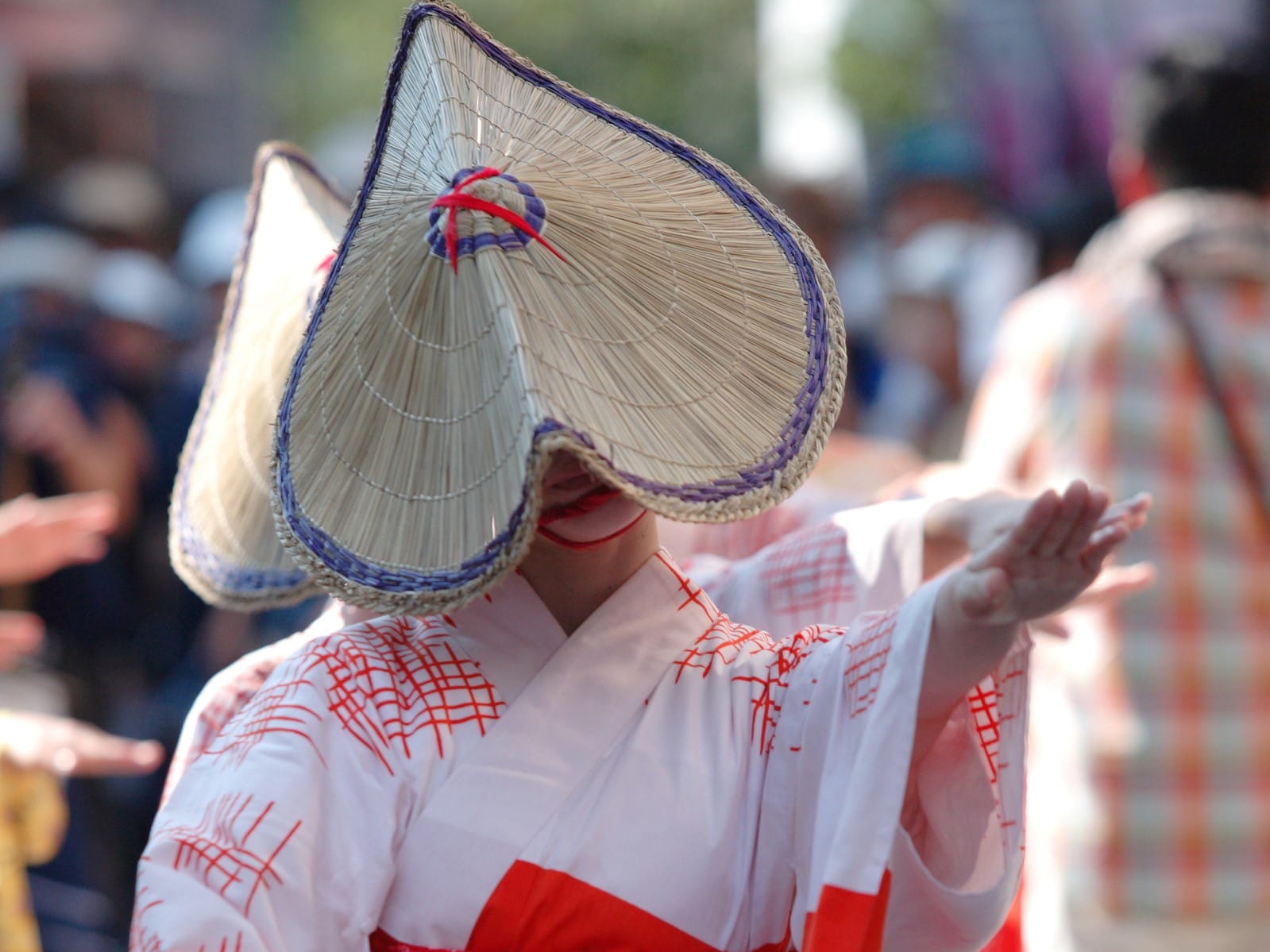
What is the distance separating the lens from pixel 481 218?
1497 mm

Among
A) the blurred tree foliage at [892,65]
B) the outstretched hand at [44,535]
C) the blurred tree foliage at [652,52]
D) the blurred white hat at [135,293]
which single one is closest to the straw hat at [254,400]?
the outstretched hand at [44,535]

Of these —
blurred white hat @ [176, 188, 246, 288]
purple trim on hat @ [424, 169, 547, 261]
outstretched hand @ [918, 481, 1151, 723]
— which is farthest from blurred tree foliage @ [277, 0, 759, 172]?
outstretched hand @ [918, 481, 1151, 723]

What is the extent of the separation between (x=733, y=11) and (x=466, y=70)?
21.0 metres

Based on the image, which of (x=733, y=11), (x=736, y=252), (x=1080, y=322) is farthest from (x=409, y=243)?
(x=733, y=11)

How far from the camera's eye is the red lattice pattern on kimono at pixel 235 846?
1425 mm

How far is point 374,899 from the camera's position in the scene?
4.91 feet

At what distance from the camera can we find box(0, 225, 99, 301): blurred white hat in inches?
215

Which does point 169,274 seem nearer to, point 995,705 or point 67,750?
point 67,750

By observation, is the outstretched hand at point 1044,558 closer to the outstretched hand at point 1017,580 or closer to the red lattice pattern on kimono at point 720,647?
the outstretched hand at point 1017,580

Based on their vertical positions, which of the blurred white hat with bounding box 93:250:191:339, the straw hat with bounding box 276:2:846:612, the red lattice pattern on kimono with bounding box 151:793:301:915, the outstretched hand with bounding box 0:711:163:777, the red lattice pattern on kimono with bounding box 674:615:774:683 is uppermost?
the blurred white hat with bounding box 93:250:191:339

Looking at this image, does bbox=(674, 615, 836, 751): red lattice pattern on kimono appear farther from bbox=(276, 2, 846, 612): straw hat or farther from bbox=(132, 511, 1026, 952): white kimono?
bbox=(276, 2, 846, 612): straw hat

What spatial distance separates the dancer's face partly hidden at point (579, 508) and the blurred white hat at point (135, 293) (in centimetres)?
462

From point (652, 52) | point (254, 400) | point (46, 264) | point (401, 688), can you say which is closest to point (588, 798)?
point (401, 688)

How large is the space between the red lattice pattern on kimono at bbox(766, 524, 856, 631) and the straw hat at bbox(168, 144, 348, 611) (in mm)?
564
